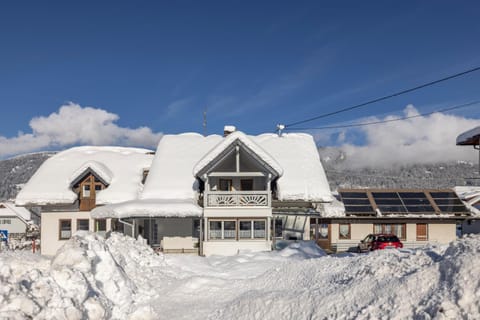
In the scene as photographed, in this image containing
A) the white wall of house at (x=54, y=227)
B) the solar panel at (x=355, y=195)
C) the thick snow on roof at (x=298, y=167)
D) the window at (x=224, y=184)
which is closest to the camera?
the thick snow on roof at (x=298, y=167)

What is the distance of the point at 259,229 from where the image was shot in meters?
24.0

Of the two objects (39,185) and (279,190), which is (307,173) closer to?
(279,190)

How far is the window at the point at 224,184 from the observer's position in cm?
2572

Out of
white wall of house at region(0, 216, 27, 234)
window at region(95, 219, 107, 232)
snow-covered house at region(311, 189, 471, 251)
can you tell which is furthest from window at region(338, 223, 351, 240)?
white wall of house at region(0, 216, 27, 234)

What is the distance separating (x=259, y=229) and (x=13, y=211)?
188 ft

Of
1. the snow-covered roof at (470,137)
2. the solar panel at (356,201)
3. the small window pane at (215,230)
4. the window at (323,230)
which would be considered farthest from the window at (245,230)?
the snow-covered roof at (470,137)

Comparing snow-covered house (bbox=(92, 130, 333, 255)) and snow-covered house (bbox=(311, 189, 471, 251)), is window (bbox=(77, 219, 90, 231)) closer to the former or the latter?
snow-covered house (bbox=(92, 130, 333, 255))

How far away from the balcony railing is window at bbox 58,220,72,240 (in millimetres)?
10318

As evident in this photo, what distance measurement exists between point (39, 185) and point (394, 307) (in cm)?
2565

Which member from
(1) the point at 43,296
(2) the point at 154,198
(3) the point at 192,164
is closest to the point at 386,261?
(1) the point at 43,296

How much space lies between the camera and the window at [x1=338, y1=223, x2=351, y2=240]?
3084 cm

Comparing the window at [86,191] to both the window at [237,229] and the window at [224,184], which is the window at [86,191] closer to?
the window at [224,184]

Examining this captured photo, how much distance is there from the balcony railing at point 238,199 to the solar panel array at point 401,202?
914 cm

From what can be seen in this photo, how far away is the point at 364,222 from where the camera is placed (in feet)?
101
